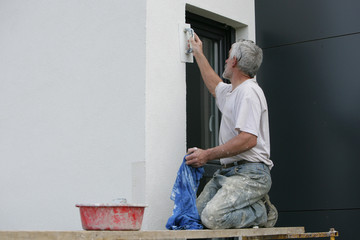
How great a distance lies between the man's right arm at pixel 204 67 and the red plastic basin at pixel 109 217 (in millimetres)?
1502

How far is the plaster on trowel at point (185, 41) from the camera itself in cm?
448

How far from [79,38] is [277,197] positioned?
6.51 feet

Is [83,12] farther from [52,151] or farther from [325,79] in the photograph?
[325,79]

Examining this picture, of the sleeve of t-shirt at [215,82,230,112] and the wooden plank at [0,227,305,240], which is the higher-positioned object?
the sleeve of t-shirt at [215,82,230,112]

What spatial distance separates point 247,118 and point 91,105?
1221 millimetres

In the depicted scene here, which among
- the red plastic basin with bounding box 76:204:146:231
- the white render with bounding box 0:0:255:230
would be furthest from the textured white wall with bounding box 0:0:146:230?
the red plastic basin with bounding box 76:204:146:231

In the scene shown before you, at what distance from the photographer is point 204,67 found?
177 inches

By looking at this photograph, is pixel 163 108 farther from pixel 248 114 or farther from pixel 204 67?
pixel 248 114

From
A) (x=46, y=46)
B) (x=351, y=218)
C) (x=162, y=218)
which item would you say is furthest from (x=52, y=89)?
(x=351, y=218)

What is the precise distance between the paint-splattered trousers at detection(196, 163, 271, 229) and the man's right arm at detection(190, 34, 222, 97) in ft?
2.26

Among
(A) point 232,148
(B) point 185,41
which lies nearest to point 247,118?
(A) point 232,148

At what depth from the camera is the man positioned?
385cm

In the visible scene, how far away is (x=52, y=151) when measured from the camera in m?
4.81

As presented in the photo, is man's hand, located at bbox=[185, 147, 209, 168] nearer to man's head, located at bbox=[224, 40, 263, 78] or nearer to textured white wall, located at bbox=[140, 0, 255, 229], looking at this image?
textured white wall, located at bbox=[140, 0, 255, 229]
